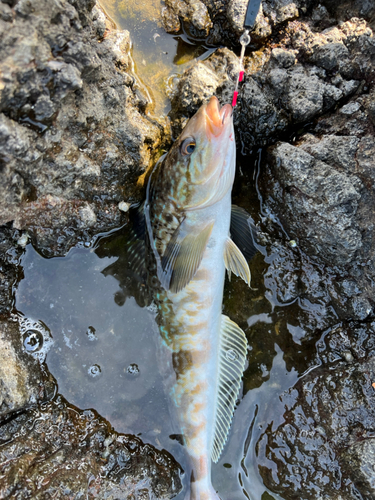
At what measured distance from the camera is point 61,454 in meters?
2.61

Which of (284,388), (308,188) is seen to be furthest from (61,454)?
(308,188)

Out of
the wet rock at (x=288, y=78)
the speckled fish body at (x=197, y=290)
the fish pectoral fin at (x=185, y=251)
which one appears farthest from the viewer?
the wet rock at (x=288, y=78)

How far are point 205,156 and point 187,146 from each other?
15cm

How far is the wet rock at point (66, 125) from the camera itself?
6.59 ft

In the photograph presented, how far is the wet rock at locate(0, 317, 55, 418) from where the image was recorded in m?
2.52

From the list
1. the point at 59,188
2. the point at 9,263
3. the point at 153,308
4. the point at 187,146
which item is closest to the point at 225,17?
the point at 187,146

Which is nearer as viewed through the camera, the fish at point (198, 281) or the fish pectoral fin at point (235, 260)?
the fish at point (198, 281)

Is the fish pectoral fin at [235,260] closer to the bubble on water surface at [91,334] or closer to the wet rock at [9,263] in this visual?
the bubble on water surface at [91,334]

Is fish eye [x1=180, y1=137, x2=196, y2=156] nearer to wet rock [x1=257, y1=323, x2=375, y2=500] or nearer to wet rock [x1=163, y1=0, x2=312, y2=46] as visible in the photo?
wet rock [x1=163, y1=0, x2=312, y2=46]

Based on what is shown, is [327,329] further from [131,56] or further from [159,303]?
[131,56]

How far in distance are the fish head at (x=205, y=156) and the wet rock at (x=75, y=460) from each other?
205cm

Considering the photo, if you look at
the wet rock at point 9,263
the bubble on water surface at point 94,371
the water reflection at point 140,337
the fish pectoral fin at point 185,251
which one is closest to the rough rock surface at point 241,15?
the water reflection at point 140,337

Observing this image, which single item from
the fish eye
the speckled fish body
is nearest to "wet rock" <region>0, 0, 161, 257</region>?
the speckled fish body

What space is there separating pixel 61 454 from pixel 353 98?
370cm
